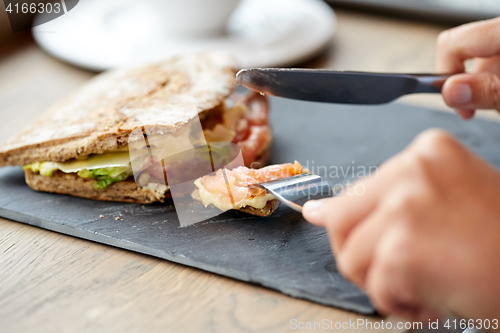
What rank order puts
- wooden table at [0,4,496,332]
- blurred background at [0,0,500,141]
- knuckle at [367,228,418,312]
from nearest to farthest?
knuckle at [367,228,418,312], wooden table at [0,4,496,332], blurred background at [0,0,500,141]

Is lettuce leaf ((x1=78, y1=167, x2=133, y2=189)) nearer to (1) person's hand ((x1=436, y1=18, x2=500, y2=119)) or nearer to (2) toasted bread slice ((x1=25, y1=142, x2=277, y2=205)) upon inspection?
(2) toasted bread slice ((x1=25, y1=142, x2=277, y2=205))

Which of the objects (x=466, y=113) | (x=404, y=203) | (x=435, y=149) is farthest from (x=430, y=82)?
(x=404, y=203)

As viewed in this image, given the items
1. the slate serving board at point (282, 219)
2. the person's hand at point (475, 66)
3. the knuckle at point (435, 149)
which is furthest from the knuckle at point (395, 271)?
the person's hand at point (475, 66)

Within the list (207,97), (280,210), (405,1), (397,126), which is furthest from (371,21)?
(280,210)

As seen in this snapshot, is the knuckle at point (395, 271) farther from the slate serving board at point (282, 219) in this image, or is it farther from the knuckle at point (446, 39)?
the knuckle at point (446, 39)

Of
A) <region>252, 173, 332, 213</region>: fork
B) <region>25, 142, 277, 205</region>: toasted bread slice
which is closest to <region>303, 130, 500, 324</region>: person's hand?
<region>252, 173, 332, 213</region>: fork
